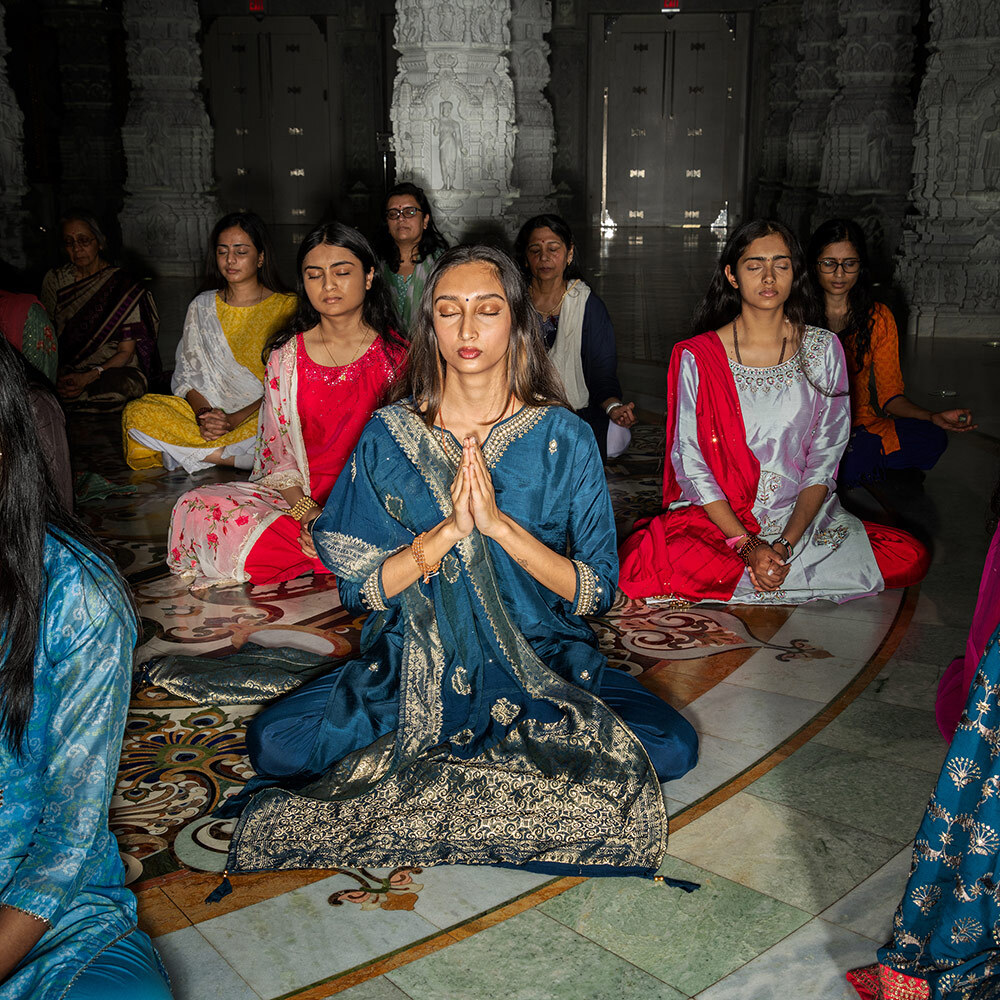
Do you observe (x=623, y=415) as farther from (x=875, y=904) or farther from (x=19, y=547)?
(x=19, y=547)

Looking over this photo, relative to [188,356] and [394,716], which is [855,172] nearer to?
[188,356]

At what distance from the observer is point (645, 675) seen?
10.6 ft

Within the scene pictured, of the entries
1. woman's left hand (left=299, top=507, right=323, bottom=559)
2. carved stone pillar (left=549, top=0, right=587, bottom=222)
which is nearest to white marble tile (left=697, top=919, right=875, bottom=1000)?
woman's left hand (left=299, top=507, right=323, bottom=559)

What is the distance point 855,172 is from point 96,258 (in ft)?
23.0

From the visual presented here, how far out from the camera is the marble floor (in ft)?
6.66

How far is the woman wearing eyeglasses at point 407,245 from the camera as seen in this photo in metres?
5.34

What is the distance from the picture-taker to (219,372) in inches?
209

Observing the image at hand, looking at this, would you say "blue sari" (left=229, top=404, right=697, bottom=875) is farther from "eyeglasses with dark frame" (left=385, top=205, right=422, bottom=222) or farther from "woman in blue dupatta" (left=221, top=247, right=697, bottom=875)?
"eyeglasses with dark frame" (left=385, top=205, right=422, bottom=222)

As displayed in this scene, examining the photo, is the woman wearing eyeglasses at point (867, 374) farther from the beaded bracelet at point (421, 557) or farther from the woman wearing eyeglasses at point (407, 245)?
the beaded bracelet at point (421, 557)

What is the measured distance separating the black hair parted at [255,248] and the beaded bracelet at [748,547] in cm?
248

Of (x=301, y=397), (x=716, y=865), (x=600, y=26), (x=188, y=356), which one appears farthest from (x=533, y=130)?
(x=716, y=865)

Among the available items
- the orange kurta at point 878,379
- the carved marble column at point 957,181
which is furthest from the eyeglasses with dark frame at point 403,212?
the carved marble column at point 957,181

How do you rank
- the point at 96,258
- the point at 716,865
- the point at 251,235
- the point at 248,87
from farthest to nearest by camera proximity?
the point at 248,87 → the point at 96,258 → the point at 251,235 → the point at 716,865

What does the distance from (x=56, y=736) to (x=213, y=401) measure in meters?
3.88
